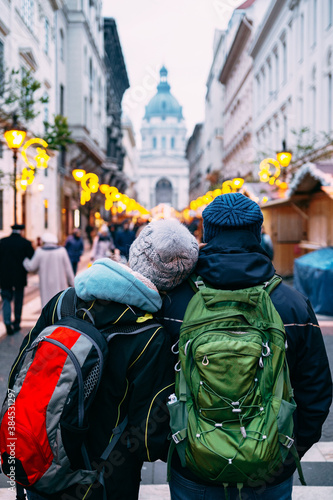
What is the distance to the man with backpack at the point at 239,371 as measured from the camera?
5.74 ft

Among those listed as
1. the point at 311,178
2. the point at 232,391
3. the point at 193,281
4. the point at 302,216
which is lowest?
the point at 232,391

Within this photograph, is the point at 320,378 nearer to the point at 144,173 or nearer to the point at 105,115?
the point at 105,115

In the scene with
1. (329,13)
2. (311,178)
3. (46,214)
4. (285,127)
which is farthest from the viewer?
(46,214)

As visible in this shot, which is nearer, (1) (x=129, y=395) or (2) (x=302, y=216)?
(1) (x=129, y=395)

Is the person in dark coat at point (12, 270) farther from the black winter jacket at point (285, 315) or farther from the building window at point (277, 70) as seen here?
the building window at point (277, 70)

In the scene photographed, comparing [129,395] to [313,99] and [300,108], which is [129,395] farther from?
[300,108]

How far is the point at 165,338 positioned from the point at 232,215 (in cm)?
54

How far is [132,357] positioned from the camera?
1967 mm

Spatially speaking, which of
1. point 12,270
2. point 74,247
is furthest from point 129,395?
point 74,247

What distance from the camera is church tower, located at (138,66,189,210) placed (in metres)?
148

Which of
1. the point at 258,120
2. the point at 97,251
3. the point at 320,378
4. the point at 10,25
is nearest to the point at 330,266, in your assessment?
the point at 97,251

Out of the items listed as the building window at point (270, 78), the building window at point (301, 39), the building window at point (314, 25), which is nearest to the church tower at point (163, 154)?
the building window at point (270, 78)

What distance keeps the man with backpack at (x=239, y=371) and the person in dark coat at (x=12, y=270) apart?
6803mm

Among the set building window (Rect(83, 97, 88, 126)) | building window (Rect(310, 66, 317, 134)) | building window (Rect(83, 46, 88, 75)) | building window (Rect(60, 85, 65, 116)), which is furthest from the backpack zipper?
building window (Rect(83, 46, 88, 75))
